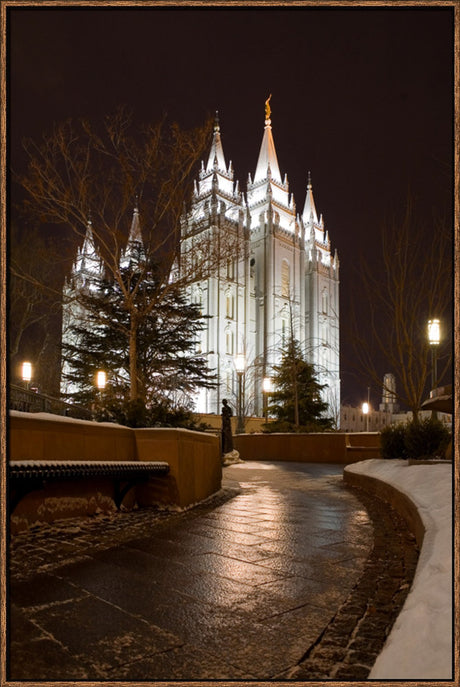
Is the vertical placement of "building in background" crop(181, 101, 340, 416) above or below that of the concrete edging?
above

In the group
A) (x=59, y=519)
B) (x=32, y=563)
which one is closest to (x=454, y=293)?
(x=32, y=563)

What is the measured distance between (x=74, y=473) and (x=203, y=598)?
82.8 inches

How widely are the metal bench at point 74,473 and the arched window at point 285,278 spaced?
70.4m

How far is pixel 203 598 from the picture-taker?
315 cm

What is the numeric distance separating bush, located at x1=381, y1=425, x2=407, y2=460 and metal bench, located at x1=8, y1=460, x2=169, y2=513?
17.5 feet

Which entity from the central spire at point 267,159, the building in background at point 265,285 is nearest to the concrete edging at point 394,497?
the building in background at point 265,285

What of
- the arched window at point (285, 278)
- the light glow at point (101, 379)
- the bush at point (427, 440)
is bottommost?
the bush at point (427, 440)

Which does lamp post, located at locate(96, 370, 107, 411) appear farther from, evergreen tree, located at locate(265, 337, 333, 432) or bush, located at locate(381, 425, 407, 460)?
bush, located at locate(381, 425, 407, 460)

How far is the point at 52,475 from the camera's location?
4.46 m

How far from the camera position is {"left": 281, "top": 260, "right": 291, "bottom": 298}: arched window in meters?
76.1

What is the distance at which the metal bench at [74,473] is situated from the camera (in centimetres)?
417

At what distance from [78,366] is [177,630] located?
23205 mm

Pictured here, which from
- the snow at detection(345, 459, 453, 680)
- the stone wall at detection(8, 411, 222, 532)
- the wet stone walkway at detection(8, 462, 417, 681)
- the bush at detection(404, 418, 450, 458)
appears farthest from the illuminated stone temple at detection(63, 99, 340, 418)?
the snow at detection(345, 459, 453, 680)

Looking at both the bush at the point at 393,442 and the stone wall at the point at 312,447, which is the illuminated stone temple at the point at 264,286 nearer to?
the stone wall at the point at 312,447
